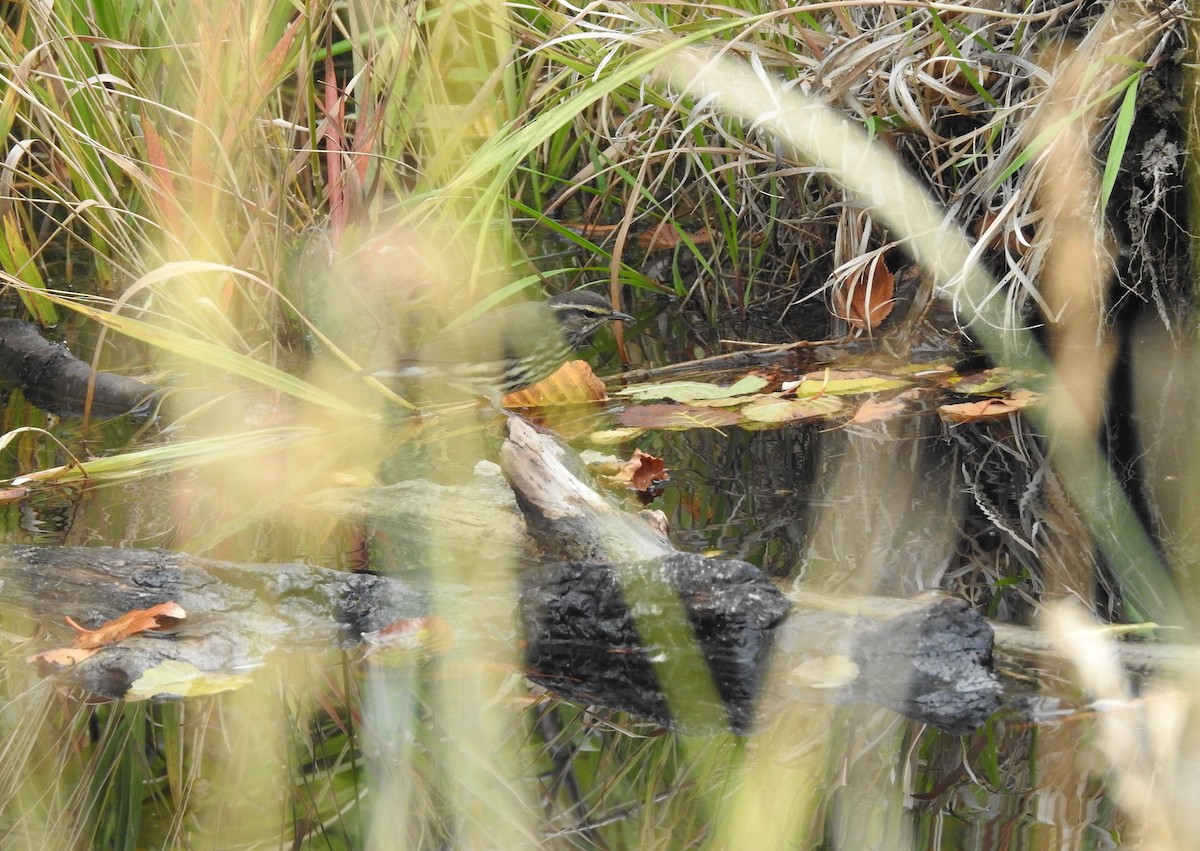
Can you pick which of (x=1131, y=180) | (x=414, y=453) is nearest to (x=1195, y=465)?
(x=1131, y=180)

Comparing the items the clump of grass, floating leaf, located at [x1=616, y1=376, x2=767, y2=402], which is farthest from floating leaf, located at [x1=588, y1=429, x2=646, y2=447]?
the clump of grass

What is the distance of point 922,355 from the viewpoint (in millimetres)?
3885

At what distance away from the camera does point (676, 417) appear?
3.54 metres

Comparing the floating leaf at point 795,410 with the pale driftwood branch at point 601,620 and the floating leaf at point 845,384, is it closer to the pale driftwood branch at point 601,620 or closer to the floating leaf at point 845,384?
the floating leaf at point 845,384

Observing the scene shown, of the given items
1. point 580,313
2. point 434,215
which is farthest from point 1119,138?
point 434,215

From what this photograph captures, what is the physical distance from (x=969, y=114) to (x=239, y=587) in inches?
94.0

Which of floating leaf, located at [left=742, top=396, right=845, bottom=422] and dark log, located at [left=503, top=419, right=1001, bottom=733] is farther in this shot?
floating leaf, located at [left=742, top=396, right=845, bottom=422]

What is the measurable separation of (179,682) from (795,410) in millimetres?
1894

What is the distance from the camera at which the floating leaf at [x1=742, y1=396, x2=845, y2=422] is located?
3447 mm

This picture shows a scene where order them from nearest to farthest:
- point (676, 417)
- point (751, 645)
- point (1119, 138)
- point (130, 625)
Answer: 1. point (751, 645)
2. point (130, 625)
3. point (1119, 138)
4. point (676, 417)

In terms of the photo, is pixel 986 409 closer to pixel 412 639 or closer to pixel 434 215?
pixel 412 639

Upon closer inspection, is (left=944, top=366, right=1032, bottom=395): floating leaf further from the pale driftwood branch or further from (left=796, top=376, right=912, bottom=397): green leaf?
the pale driftwood branch

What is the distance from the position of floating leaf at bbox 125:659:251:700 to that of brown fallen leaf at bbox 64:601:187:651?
12 centimetres

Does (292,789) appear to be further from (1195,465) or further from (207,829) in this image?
(1195,465)
